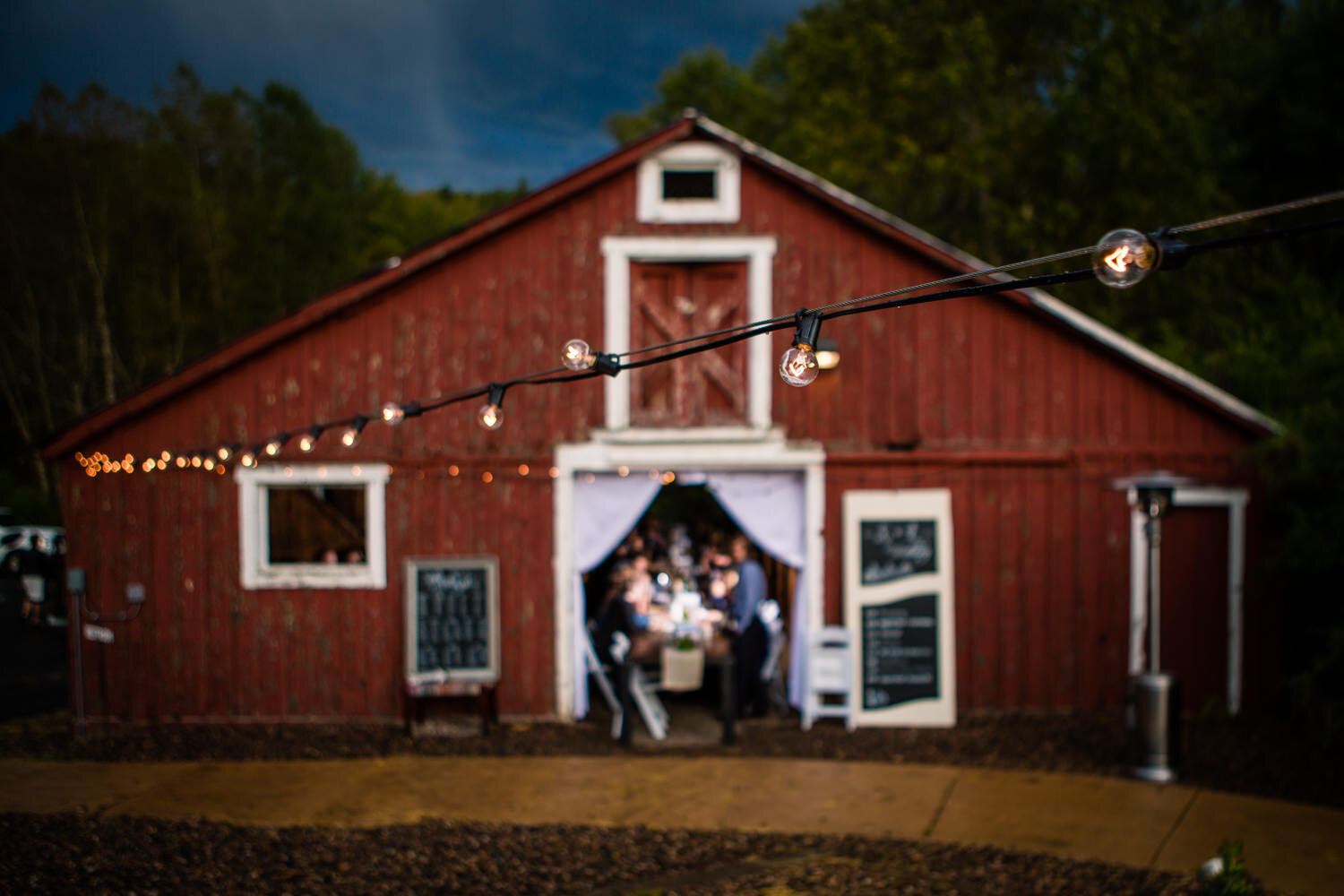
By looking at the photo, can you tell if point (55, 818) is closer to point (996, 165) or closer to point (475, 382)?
point (475, 382)

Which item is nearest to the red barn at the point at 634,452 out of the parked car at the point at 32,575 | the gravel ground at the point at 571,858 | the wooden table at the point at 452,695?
the wooden table at the point at 452,695

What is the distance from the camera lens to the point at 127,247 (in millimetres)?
25312

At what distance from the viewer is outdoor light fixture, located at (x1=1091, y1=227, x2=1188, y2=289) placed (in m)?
2.89

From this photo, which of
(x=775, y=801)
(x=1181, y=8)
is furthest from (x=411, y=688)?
(x=1181, y=8)

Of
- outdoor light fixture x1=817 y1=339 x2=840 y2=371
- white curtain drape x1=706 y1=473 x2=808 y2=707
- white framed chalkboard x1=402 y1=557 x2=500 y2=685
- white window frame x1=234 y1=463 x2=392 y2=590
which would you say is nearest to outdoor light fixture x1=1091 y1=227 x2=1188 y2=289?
outdoor light fixture x1=817 y1=339 x2=840 y2=371

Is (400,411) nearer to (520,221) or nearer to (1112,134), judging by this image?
(520,221)

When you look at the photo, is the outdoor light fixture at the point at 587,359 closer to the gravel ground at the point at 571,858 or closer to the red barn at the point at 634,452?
the gravel ground at the point at 571,858

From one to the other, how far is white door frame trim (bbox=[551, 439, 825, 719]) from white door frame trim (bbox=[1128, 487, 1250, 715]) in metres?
3.15

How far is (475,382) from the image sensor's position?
31.4 ft

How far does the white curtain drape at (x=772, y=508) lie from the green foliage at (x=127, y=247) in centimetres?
1672

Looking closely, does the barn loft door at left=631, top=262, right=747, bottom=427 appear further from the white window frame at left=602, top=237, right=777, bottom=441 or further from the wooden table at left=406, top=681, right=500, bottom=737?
the wooden table at left=406, top=681, right=500, bottom=737

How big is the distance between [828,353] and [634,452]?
2126mm

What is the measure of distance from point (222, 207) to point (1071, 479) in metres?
27.4

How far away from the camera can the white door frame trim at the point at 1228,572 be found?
9.63 metres
